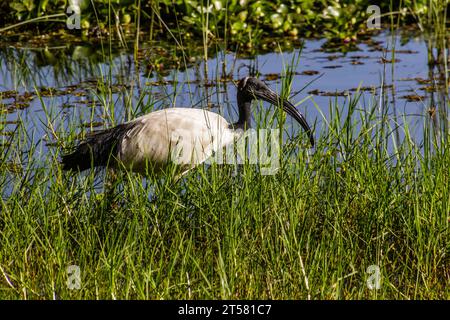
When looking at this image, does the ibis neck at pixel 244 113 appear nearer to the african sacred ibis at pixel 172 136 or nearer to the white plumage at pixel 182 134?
the african sacred ibis at pixel 172 136

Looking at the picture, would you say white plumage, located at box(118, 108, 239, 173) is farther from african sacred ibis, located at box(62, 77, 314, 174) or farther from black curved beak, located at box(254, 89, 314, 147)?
black curved beak, located at box(254, 89, 314, 147)

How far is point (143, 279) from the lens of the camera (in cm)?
383

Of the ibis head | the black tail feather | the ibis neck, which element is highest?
the ibis head

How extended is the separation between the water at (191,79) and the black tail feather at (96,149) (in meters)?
0.92

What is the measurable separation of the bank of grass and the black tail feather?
0.36m

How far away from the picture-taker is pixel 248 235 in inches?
173

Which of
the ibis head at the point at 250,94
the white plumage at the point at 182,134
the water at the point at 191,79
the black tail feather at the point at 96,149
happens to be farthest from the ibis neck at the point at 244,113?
the water at the point at 191,79

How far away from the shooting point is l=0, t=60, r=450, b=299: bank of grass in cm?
396

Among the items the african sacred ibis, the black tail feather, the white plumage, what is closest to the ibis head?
the african sacred ibis

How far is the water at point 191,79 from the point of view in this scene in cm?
710

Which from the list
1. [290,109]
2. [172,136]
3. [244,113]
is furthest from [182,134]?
[290,109]

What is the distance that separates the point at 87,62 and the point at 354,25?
8.50 feet

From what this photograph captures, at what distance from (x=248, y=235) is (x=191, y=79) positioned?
12.6ft
